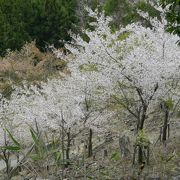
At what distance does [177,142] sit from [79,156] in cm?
335

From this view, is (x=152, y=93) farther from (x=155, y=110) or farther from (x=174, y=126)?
(x=155, y=110)

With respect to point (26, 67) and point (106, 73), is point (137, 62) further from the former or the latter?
point (26, 67)

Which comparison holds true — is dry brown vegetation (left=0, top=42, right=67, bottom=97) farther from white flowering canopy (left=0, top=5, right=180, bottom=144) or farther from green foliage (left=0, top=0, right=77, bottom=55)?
white flowering canopy (left=0, top=5, right=180, bottom=144)

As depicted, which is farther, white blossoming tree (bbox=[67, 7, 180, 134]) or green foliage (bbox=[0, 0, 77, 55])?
green foliage (bbox=[0, 0, 77, 55])

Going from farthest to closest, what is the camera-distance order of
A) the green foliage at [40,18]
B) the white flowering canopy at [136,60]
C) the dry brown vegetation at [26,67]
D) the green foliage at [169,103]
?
the green foliage at [40,18]
the dry brown vegetation at [26,67]
the green foliage at [169,103]
the white flowering canopy at [136,60]

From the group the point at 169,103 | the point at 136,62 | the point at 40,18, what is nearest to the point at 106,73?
the point at 136,62

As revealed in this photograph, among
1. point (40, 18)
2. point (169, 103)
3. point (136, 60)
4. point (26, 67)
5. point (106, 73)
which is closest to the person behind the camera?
point (136, 60)

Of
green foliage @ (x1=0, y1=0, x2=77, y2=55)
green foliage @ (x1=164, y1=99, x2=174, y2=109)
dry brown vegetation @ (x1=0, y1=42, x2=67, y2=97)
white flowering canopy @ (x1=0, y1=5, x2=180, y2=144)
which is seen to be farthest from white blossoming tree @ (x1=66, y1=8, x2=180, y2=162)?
green foliage @ (x1=0, y1=0, x2=77, y2=55)

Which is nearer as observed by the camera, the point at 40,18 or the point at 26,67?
the point at 26,67

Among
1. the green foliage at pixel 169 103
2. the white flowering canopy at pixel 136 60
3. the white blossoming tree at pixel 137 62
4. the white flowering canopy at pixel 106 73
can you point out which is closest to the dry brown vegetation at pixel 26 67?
the white flowering canopy at pixel 106 73

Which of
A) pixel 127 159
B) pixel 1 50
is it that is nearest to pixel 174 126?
pixel 127 159

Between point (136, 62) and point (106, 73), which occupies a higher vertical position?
point (136, 62)

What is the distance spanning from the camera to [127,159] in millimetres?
12789

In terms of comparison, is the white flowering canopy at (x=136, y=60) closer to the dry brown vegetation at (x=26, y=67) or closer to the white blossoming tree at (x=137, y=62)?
the white blossoming tree at (x=137, y=62)
